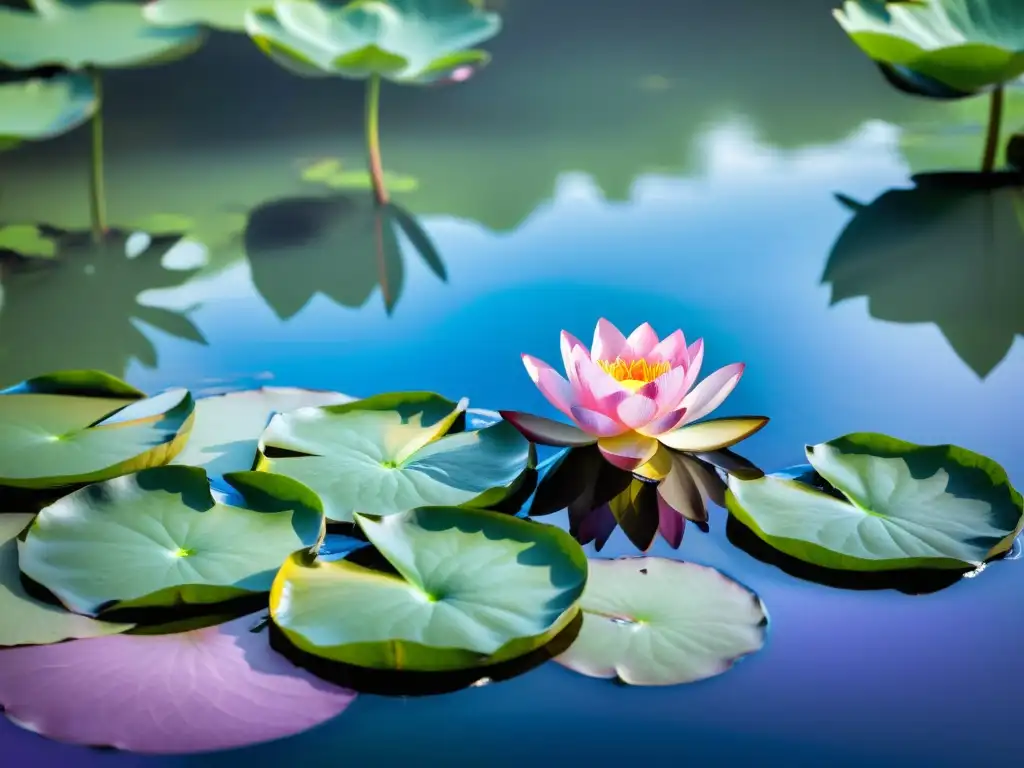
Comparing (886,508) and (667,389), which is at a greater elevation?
(667,389)

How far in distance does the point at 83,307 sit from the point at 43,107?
0.75 m

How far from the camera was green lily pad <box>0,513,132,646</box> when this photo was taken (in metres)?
1.05

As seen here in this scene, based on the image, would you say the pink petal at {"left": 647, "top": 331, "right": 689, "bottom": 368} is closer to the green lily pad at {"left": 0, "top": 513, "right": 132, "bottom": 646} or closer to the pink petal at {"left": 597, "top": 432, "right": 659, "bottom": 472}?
the pink petal at {"left": 597, "top": 432, "right": 659, "bottom": 472}

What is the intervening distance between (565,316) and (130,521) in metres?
0.90

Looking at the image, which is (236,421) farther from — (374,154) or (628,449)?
(374,154)

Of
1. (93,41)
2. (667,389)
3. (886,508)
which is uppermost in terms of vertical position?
(93,41)

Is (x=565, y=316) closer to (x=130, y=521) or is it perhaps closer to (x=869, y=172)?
(x=130, y=521)

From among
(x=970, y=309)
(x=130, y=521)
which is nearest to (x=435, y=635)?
(x=130, y=521)

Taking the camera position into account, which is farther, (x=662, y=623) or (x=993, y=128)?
(x=993, y=128)

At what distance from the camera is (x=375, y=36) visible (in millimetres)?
2707

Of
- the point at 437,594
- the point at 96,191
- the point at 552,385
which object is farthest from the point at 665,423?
the point at 96,191

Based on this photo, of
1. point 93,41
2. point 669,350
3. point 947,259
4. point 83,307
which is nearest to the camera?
point 669,350

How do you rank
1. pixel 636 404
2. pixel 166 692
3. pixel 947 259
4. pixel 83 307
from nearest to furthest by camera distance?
1. pixel 166 692
2. pixel 636 404
3. pixel 83 307
4. pixel 947 259

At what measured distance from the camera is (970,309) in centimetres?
190
